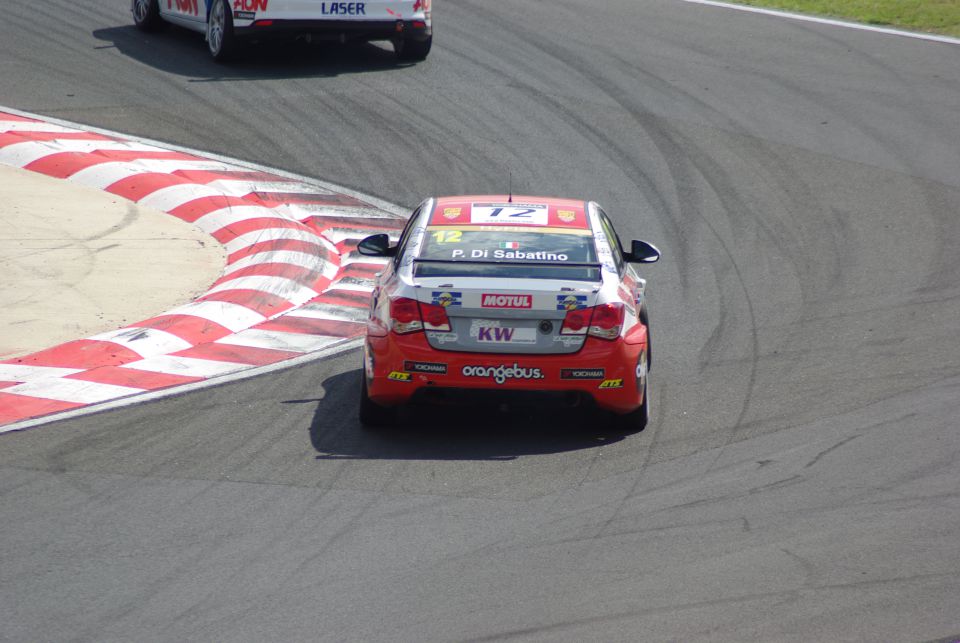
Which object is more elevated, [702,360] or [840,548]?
[840,548]

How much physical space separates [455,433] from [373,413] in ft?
1.70

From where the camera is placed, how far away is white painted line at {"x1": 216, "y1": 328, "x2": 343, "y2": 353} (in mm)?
10062

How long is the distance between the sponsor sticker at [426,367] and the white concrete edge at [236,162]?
5880 mm

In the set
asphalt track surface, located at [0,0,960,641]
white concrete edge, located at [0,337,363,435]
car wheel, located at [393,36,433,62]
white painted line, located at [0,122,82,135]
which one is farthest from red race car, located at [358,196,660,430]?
car wheel, located at [393,36,433,62]

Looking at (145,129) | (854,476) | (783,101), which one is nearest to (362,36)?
(145,129)

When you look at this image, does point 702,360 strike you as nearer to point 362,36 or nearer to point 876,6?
point 362,36

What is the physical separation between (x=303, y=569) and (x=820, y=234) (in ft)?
27.3

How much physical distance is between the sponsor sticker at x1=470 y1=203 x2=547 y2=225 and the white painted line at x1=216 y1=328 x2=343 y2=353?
1.80 metres

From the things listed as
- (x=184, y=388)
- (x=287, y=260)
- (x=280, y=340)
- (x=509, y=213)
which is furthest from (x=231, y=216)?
(x=509, y=213)

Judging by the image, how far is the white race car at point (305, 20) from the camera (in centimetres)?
1694

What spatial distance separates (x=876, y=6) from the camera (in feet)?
71.5

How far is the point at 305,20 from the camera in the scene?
17.0 metres

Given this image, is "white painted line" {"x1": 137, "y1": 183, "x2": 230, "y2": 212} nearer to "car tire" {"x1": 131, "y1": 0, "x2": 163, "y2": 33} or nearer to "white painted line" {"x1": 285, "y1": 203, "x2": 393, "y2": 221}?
"white painted line" {"x1": 285, "y1": 203, "x2": 393, "y2": 221}

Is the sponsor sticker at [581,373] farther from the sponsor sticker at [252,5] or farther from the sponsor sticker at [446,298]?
the sponsor sticker at [252,5]
